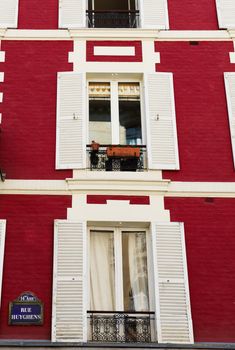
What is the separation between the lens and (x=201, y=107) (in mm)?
11031

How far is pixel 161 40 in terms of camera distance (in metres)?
11.7

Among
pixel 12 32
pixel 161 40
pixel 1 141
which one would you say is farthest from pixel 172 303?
pixel 12 32

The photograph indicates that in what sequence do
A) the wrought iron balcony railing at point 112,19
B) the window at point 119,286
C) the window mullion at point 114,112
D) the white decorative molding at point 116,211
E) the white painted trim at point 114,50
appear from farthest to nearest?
the wrought iron balcony railing at point 112,19 → the white painted trim at point 114,50 → the window mullion at point 114,112 → the white decorative molding at point 116,211 → the window at point 119,286

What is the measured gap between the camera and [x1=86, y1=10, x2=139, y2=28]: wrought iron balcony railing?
1218 cm

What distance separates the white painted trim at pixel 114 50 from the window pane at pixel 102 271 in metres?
3.45

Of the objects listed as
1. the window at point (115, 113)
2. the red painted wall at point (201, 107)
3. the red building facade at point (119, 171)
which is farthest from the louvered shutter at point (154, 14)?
the window at point (115, 113)

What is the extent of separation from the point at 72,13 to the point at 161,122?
296 cm

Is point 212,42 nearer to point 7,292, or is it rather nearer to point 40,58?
point 40,58

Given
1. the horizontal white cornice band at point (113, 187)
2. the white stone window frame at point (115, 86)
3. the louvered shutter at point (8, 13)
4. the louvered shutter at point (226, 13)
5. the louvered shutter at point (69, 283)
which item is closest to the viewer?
the louvered shutter at point (69, 283)

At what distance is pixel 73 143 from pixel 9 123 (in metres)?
1.20

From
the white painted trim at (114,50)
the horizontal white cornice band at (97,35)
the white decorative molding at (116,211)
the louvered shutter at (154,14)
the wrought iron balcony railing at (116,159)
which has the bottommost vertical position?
the white decorative molding at (116,211)

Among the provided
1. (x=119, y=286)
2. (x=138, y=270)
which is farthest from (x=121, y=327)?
(x=138, y=270)

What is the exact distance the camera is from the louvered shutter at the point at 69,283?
29.9 ft

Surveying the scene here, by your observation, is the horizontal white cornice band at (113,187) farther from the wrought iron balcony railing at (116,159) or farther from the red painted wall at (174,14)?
the red painted wall at (174,14)
